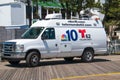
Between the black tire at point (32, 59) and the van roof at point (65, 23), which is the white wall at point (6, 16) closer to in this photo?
the van roof at point (65, 23)

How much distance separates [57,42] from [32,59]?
6.39 feet

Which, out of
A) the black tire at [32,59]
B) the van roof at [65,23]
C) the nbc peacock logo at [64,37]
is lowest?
the black tire at [32,59]

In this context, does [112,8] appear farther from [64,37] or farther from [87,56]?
[64,37]

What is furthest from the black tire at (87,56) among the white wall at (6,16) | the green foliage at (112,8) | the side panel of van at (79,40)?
the white wall at (6,16)

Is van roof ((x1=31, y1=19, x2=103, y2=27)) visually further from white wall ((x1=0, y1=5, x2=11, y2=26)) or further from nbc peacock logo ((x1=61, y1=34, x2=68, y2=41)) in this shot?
white wall ((x1=0, y1=5, x2=11, y2=26))

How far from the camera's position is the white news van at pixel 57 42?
62.5 ft

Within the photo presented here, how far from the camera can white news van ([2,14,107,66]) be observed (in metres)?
19.1

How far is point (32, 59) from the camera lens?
19203 millimetres

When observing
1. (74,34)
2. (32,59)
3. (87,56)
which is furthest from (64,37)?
(32,59)

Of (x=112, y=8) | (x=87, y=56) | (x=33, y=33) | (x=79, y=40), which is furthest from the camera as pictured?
(x=112, y=8)

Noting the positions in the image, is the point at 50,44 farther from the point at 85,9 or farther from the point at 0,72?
the point at 85,9

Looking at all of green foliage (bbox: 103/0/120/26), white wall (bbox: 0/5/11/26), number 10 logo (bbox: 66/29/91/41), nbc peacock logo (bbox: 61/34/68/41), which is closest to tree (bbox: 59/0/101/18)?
green foliage (bbox: 103/0/120/26)

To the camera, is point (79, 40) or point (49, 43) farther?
point (79, 40)

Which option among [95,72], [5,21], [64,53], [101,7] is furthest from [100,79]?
[5,21]
